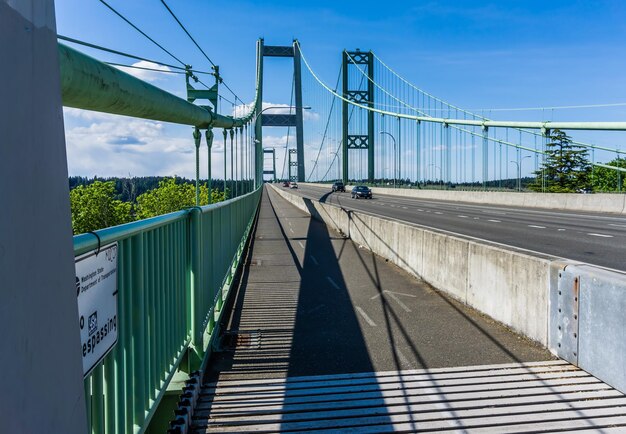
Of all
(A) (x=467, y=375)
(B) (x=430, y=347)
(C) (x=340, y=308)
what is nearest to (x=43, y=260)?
(A) (x=467, y=375)

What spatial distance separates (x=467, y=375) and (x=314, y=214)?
24.5 m

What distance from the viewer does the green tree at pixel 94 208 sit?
7750cm

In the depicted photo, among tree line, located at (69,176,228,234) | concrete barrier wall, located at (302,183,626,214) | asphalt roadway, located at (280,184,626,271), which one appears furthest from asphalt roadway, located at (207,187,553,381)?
tree line, located at (69,176,228,234)

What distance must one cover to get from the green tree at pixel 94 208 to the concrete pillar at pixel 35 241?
79448 mm

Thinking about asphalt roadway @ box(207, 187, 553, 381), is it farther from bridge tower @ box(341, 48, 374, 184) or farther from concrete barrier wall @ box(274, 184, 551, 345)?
bridge tower @ box(341, 48, 374, 184)

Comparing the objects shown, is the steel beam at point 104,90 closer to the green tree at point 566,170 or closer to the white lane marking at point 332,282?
the white lane marking at point 332,282

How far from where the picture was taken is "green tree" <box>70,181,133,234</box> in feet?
254

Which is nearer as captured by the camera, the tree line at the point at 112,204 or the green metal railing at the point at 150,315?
the green metal railing at the point at 150,315

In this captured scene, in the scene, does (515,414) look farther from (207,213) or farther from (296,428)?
(207,213)

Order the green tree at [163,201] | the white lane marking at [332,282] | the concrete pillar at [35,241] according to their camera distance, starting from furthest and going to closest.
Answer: the green tree at [163,201] → the white lane marking at [332,282] → the concrete pillar at [35,241]

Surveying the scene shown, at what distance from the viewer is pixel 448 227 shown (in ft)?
67.0

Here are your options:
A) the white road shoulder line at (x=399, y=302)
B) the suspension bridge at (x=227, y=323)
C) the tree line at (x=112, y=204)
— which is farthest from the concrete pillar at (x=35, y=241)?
the tree line at (x=112, y=204)

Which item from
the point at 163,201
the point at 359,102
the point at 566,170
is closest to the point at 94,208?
the point at 163,201

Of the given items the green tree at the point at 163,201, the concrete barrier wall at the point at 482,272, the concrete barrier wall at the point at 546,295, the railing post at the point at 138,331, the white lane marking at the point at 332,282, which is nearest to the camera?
the railing post at the point at 138,331
